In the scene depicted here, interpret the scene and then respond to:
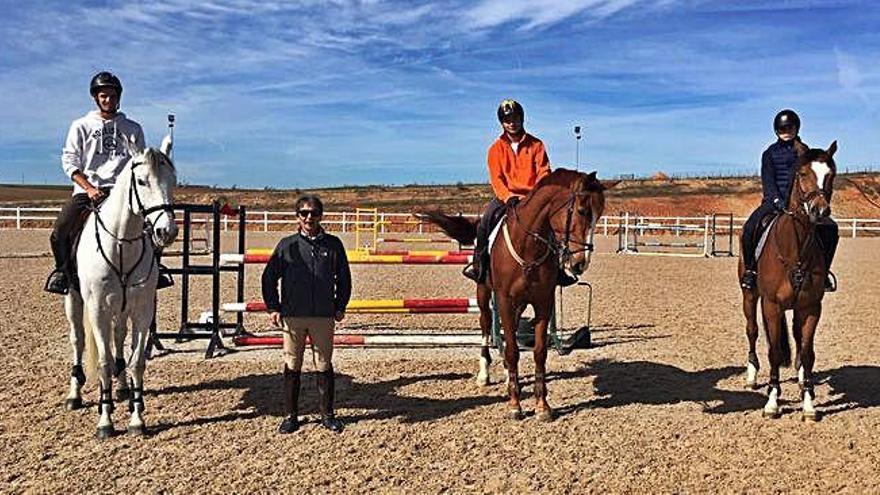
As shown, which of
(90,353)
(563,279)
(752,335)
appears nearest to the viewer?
(90,353)

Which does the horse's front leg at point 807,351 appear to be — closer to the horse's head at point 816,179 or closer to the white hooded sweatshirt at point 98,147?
the horse's head at point 816,179

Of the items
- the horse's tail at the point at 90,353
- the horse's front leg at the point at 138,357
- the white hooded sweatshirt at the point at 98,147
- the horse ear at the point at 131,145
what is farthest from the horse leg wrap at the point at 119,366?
the horse ear at the point at 131,145

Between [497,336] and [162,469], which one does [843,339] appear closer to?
[497,336]

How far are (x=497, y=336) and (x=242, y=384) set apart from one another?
290 centimetres

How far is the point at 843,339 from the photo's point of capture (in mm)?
10484

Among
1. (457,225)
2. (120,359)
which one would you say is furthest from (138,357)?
(457,225)

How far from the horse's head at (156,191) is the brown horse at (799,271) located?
491 cm

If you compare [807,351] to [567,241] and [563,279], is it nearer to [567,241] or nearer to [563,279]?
[563,279]

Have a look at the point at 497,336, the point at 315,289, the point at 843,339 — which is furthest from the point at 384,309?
the point at 843,339

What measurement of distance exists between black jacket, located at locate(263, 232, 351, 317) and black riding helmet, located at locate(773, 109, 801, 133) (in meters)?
4.18

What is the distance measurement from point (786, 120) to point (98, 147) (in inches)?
237

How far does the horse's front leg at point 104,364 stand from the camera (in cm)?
604

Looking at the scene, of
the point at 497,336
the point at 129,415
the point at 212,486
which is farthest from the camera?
the point at 497,336

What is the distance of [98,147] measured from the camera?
6453mm
